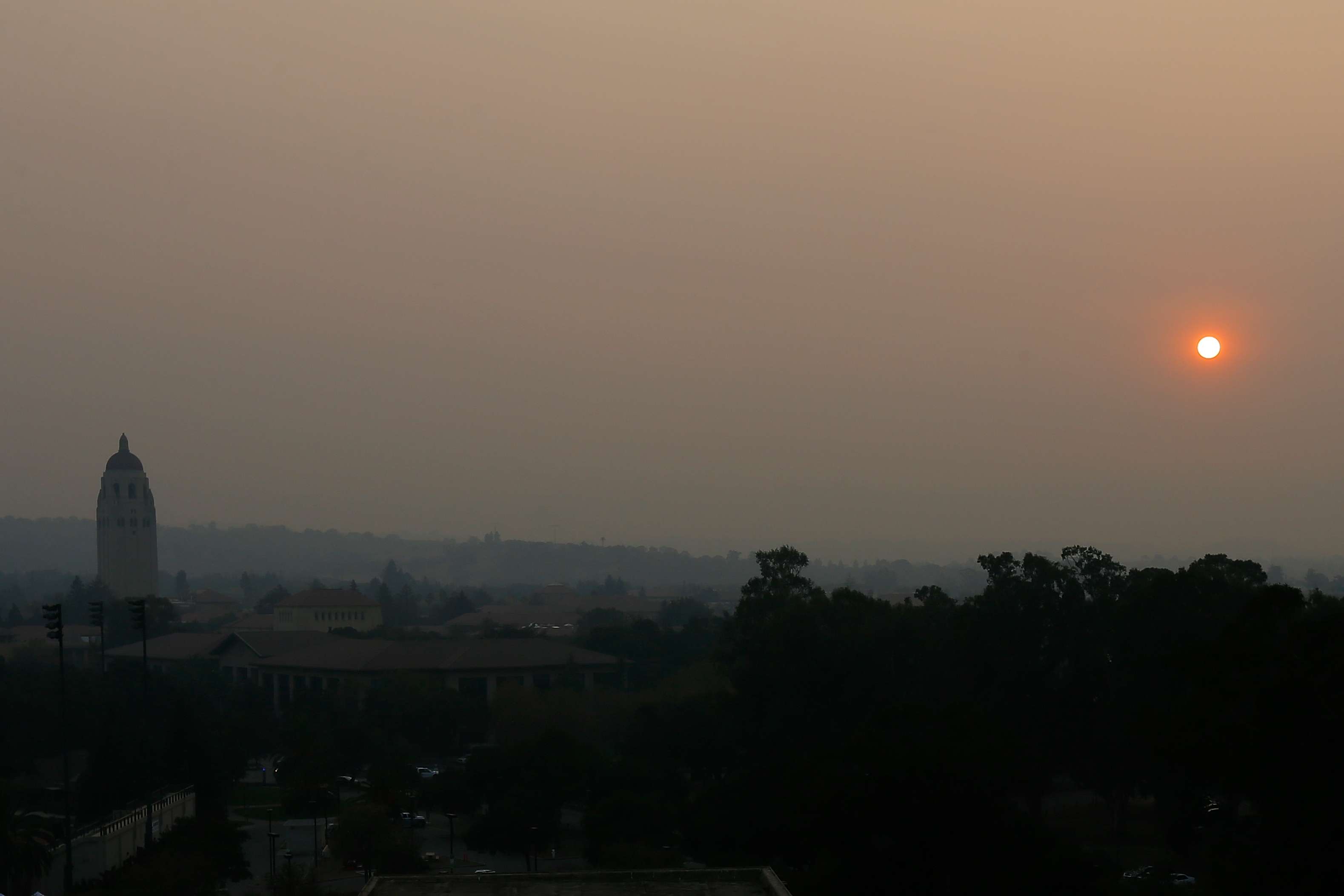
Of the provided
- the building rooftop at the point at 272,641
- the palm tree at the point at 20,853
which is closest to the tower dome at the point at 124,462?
the building rooftop at the point at 272,641

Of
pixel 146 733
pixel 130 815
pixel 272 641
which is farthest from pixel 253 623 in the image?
pixel 130 815

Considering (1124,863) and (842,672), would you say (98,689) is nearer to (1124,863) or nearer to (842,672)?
(842,672)

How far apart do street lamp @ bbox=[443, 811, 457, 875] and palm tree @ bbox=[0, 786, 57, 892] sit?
951 centimetres

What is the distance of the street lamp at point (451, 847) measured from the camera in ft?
130

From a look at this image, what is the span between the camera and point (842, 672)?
4322 cm

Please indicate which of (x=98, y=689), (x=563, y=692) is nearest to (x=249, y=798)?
(x=98, y=689)

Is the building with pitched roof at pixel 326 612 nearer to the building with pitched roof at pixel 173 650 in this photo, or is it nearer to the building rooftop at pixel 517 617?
the building rooftop at pixel 517 617

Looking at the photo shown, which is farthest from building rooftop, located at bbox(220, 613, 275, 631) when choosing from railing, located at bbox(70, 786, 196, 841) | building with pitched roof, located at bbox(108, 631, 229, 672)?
railing, located at bbox(70, 786, 196, 841)

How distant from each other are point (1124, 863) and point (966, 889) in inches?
417

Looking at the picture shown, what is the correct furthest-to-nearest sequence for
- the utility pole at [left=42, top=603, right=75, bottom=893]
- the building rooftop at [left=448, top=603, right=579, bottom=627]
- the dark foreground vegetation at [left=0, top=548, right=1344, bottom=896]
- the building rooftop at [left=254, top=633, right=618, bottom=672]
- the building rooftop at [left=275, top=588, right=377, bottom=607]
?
the building rooftop at [left=448, top=603, right=579, bottom=627], the building rooftop at [left=275, top=588, right=377, bottom=607], the building rooftop at [left=254, top=633, right=618, bottom=672], the utility pole at [left=42, top=603, right=75, bottom=893], the dark foreground vegetation at [left=0, top=548, right=1344, bottom=896]

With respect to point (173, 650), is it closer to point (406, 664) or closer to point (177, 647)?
point (177, 647)

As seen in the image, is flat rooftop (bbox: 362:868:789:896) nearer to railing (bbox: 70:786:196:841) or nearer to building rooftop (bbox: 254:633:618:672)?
railing (bbox: 70:786:196:841)

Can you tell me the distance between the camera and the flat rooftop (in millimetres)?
24500

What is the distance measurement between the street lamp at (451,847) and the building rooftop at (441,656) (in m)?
33.7
